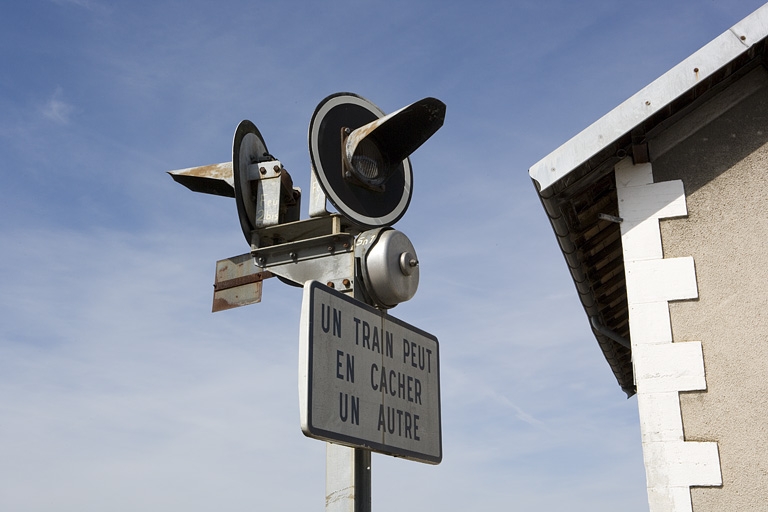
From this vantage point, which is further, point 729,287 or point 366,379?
point 729,287

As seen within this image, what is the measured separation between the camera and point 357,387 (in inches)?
126

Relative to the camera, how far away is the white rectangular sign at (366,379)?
297cm

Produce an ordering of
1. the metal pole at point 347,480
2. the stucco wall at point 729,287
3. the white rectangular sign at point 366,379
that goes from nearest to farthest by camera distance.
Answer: the white rectangular sign at point 366,379 < the metal pole at point 347,480 < the stucco wall at point 729,287

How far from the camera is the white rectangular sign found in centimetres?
297

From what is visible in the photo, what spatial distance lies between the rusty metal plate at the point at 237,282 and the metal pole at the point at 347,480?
38.6 inches

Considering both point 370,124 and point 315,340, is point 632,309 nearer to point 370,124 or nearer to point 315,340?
point 370,124

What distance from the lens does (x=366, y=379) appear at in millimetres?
3271

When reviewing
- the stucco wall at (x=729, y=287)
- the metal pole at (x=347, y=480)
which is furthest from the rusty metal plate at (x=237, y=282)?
the stucco wall at (x=729, y=287)

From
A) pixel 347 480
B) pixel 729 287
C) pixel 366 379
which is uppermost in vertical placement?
pixel 729 287

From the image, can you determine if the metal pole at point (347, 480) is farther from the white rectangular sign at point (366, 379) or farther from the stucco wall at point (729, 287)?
the stucco wall at point (729, 287)

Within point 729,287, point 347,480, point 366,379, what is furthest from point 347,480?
point 729,287

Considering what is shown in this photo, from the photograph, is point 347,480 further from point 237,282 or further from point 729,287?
point 729,287

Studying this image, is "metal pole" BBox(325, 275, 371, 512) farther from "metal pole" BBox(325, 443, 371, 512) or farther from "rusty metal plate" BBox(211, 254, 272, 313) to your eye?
"rusty metal plate" BBox(211, 254, 272, 313)

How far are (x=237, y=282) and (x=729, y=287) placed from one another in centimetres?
296
